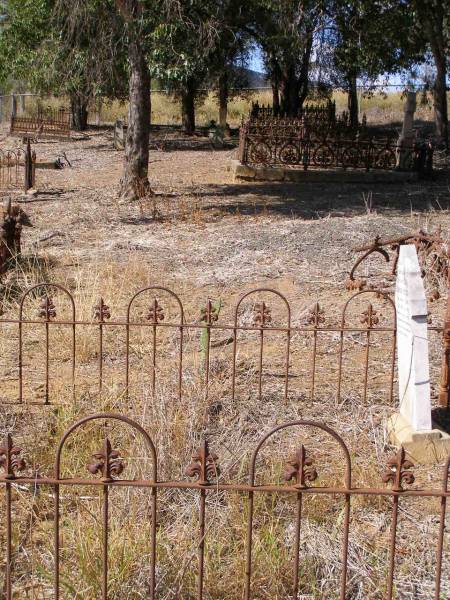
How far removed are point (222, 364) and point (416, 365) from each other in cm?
165

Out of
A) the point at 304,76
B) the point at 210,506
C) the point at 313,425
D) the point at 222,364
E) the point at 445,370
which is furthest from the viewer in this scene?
the point at 304,76

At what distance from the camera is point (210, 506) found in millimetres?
3504

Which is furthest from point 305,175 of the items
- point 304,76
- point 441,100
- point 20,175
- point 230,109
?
point 230,109

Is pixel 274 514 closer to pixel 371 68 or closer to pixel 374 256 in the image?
pixel 374 256

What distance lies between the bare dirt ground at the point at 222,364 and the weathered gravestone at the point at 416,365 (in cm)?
12

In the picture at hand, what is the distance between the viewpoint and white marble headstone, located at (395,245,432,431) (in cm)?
402

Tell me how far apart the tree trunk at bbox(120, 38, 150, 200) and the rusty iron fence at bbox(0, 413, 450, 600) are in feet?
31.3

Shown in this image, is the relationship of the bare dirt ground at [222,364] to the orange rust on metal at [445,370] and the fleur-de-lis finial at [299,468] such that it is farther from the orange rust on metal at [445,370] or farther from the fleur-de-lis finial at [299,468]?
the fleur-de-lis finial at [299,468]

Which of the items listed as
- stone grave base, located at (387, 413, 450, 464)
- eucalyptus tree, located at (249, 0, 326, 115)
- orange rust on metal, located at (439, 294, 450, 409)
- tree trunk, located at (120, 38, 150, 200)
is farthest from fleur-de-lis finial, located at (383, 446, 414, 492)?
eucalyptus tree, located at (249, 0, 326, 115)

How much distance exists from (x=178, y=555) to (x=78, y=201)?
10.8 meters

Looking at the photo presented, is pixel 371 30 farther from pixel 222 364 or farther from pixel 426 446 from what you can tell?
pixel 426 446

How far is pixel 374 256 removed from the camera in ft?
28.1

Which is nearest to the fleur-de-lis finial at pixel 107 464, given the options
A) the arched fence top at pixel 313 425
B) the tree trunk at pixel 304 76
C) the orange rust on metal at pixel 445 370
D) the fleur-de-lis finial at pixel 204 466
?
the fleur-de-lis finial at pixel 204 466

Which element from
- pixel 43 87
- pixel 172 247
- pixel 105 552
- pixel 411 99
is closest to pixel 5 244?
pixel 172 247
